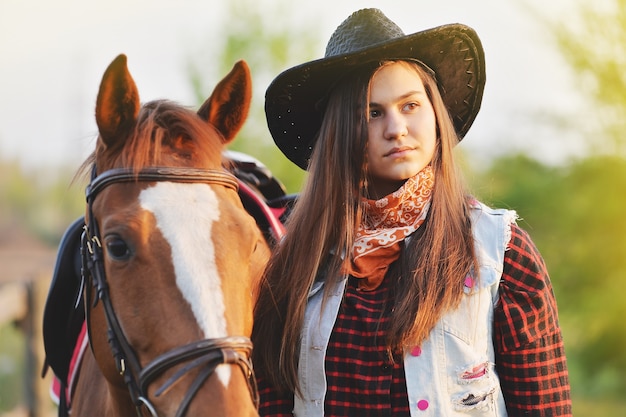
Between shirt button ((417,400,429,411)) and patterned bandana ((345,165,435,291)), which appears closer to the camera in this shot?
shirt button ((417,400,429,411))

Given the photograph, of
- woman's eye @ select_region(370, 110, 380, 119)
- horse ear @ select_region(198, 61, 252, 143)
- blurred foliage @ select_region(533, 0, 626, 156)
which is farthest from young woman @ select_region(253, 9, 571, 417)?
blurred foliage @ select_region(533, 0, 626, 156)

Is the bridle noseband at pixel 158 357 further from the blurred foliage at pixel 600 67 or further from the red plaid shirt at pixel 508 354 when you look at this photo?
the blurred foliage at pixel 600 67

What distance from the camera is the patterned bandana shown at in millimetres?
2314

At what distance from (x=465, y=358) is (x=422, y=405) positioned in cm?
19

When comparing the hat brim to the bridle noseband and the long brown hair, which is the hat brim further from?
the bridle noseband

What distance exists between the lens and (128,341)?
6.50 ft

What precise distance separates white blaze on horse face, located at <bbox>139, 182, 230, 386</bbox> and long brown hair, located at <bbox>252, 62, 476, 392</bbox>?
0.47 meters

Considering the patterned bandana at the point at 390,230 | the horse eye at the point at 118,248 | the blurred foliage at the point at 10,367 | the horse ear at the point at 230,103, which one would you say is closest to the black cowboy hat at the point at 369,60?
the horse ear at the point at 230,103

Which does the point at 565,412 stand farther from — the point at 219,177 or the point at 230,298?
the point at 219,177

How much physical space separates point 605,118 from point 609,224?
1.95m

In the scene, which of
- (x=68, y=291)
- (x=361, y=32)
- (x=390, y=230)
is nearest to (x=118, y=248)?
(x=390, y=230)

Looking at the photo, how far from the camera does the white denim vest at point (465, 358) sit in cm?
216

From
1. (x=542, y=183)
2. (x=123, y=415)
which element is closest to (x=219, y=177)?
(x=123, y=415)

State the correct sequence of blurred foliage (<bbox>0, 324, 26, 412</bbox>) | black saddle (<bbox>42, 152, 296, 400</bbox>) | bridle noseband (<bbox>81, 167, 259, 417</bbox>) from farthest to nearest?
blurred foliage (<bbox>0, 324, 26, 412</bbox>), black saddle (<bbox>42, 152, 296, 400</bbox>), bridle noseband (<bbox>81, 167, 259, 417</bbox>)
